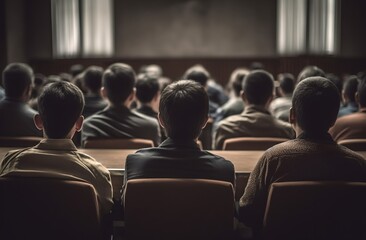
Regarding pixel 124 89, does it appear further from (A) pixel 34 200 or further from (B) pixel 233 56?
(B) pixel 233 56

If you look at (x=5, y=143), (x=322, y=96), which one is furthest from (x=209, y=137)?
(x=322, y=96)

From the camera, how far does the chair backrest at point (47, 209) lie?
167cm

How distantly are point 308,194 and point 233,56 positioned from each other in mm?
9194

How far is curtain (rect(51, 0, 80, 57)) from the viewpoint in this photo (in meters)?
10.2

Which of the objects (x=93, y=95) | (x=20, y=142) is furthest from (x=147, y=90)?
(x=20, y=142)

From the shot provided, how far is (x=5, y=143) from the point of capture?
112 inches

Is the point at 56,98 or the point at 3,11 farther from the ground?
the point at 3,11

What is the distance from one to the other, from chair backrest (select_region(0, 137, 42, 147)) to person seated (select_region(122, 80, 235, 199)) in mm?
1095

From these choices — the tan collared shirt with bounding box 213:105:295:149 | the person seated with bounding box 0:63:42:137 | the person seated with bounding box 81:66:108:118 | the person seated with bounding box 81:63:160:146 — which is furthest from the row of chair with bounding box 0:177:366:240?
the person seated with bounding box 81:66:108:118

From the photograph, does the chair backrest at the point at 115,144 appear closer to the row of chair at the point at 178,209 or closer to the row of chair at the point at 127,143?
the row of chair at the point at 127,143

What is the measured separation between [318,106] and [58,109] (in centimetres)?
107

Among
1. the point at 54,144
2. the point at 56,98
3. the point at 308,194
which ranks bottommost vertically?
the point at 308,194

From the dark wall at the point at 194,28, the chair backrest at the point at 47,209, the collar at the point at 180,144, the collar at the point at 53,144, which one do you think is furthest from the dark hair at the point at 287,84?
the dark wall at the point at 194,28

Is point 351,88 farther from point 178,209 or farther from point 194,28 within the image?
point 194,28
